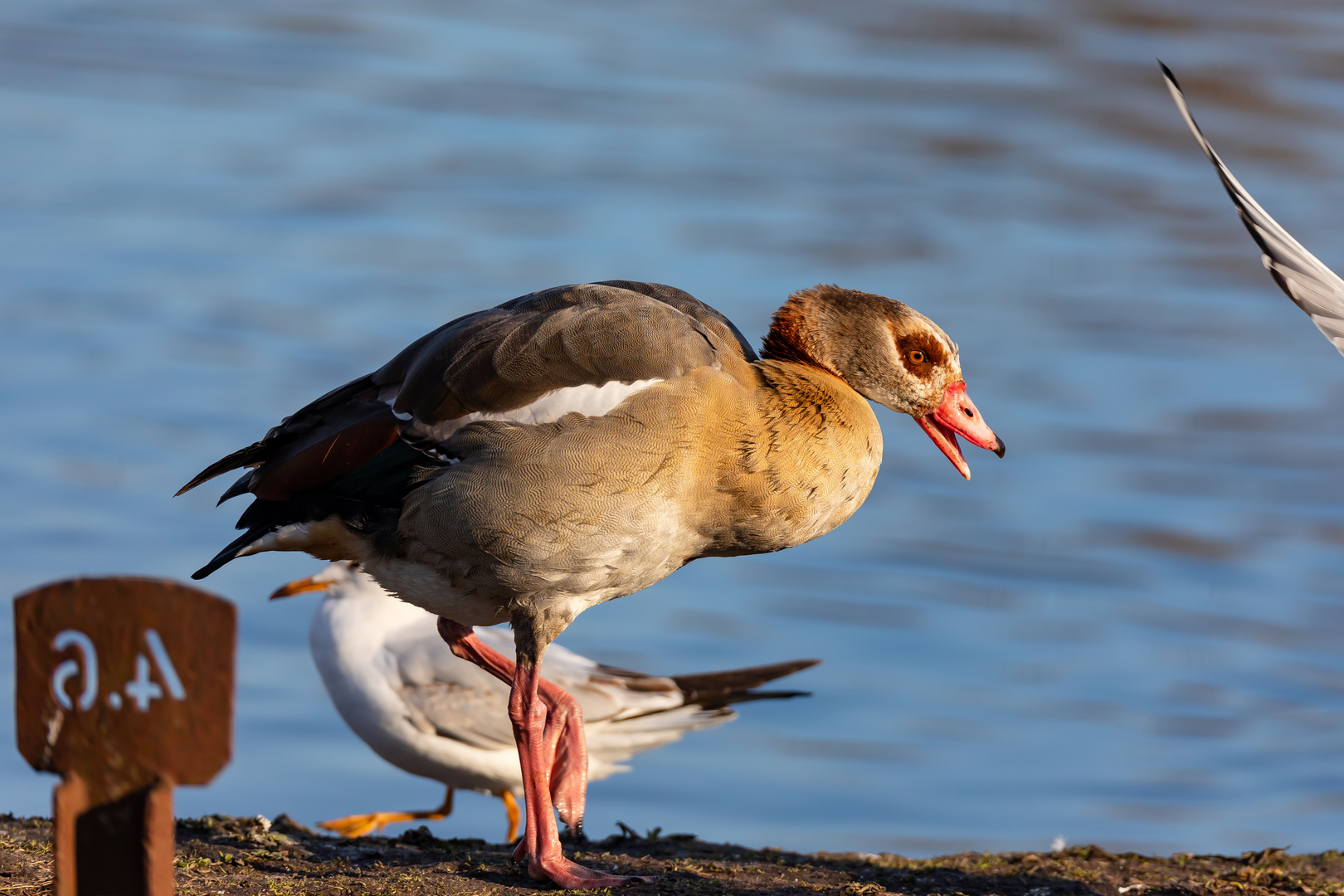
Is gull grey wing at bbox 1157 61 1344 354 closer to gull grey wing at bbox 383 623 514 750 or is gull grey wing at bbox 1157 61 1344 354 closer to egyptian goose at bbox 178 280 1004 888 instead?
egyptian goose at bbox 178 280 1004 888

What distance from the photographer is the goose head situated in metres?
4.72

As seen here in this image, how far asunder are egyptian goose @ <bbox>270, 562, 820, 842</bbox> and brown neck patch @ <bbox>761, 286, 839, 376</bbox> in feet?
6.72

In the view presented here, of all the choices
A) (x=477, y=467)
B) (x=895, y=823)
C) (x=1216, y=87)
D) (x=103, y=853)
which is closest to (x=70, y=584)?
(x=103, y=853)

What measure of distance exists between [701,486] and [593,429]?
363mm

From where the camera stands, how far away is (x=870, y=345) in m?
4.72

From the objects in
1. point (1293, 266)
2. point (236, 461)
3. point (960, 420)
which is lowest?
point (236, 461)

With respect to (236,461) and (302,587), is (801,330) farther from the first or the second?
(302,587)

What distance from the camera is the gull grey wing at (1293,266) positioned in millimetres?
4613

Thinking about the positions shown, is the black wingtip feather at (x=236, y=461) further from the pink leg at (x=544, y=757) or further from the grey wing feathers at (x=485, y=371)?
the pink leg at (x=544, y=757)

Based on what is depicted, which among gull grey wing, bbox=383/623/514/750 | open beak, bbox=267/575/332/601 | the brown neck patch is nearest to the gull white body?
gull grey wing, bbox=383/623/514/750

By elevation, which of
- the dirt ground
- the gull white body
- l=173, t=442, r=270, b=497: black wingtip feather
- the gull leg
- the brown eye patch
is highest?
the brown eye patch

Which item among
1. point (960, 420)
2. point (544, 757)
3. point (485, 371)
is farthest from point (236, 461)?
point (960, 420)

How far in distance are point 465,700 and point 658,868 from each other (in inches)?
88.8

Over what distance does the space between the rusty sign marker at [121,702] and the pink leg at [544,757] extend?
1850 mm
